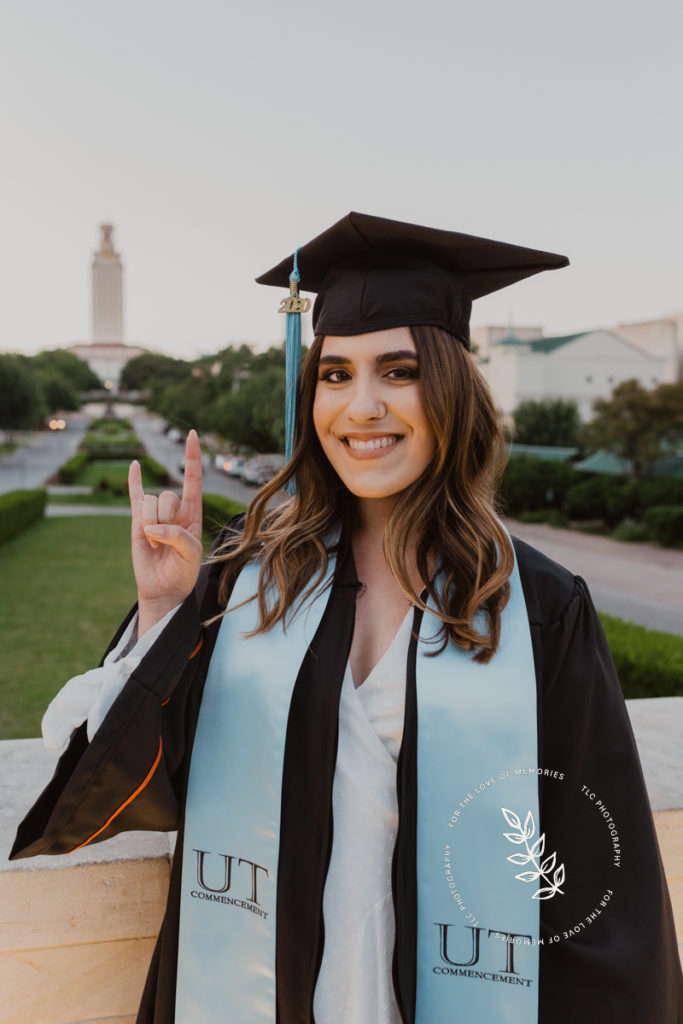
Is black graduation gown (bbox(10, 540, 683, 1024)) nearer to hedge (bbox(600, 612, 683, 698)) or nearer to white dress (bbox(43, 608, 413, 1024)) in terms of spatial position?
white dress (bbox(43, 608, 413, 1024))

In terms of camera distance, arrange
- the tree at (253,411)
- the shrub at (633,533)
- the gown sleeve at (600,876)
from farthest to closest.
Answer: the shrub at (633,533), the tree at (253,411), the gown sleeve at (600,876)

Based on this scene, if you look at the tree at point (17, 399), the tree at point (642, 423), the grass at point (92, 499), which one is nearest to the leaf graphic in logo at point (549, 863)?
the tree at point (642, 423)

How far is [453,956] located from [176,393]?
12.3 meters

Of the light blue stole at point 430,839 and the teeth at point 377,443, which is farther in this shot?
the teeth at point 377,443

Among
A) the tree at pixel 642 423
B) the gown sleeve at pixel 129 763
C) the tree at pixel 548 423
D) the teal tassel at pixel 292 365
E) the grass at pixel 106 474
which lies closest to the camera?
the gown sleeve at pixel 129 763

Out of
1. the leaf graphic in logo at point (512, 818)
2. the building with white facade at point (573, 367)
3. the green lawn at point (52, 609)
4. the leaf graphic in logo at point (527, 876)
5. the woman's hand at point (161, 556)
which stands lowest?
the green lawn at point (52, 609)

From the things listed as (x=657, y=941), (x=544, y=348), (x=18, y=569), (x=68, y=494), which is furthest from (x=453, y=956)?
(x=544, y=348)

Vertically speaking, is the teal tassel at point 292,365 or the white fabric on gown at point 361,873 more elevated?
the teal tassel at point 292,365

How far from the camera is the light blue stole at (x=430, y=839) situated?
1328 mm

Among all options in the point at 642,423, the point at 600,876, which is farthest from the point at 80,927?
the point at 642,423

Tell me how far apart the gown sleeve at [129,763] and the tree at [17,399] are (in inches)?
900

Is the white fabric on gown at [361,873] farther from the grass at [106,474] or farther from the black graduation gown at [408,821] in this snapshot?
the grass at [106,474]

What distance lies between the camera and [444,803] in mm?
1342

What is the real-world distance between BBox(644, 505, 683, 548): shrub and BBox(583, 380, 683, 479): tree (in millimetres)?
3260
